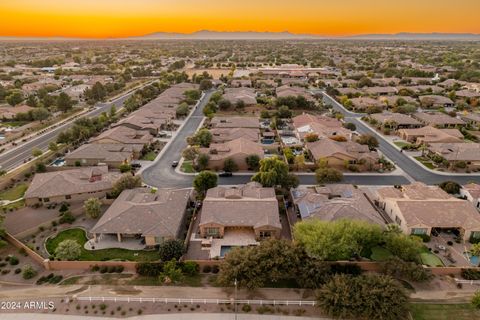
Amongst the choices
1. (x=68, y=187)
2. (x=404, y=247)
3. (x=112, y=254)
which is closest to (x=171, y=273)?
(x=112, y=254)

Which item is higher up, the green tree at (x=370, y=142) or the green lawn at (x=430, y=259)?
the green tree at (x=370, y=142)

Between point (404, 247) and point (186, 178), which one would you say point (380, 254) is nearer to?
point (404, 247)

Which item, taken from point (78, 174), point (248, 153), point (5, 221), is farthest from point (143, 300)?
point (248, 153)

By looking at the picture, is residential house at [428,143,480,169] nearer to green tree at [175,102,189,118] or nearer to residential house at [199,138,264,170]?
residential house at [199,138,264,170]

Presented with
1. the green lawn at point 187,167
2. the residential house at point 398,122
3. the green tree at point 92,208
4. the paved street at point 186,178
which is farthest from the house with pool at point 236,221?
the residential house at point 398,122

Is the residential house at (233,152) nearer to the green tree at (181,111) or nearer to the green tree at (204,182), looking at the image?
the green tree at (204,182)

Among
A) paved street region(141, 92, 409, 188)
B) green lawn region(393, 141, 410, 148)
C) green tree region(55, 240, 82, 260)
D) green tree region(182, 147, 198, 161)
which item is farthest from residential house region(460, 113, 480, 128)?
green tree region(55, 240, 82, 260)
